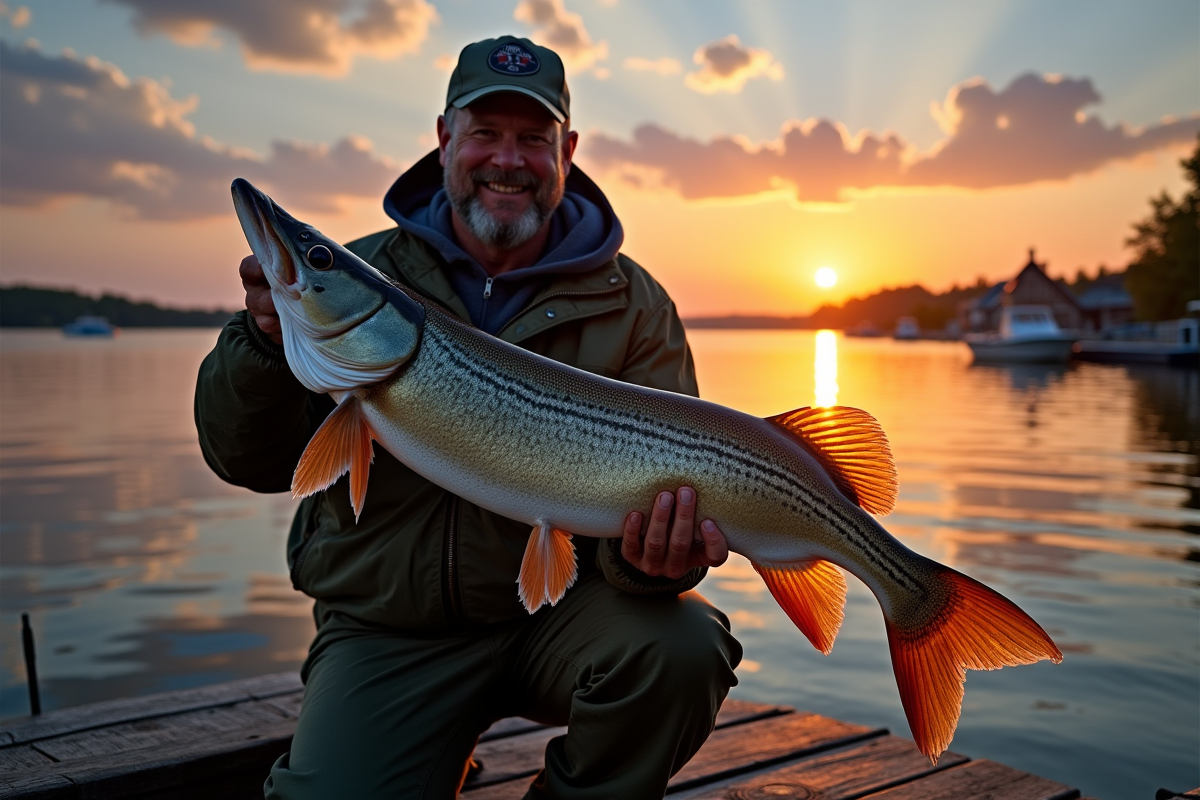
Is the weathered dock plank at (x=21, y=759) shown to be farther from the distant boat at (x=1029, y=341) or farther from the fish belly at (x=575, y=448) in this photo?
the distant boat at (x=1029, y=341)

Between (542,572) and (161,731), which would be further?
(161,731)

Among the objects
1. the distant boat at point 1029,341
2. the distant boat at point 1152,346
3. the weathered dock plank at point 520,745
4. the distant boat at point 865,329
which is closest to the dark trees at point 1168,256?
the distant boat at point 1152,346

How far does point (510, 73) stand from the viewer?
12.5 ft

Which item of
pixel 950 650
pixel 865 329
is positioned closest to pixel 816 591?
pixel 950 650

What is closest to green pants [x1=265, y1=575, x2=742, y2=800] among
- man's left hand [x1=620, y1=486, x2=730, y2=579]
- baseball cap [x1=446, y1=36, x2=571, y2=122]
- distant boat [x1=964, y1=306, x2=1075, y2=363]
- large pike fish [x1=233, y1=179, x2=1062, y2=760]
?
man's left hand [x1=620, y1=486, x2=730, y2=579]

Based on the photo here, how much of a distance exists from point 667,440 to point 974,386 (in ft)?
106

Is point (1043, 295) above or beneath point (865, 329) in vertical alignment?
above

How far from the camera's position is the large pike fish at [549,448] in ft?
9.45

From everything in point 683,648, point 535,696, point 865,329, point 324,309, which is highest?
point 865,329

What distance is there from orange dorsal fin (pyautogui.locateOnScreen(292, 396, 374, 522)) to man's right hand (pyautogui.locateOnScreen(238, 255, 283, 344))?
1.23 feet

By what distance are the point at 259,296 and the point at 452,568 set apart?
111cm

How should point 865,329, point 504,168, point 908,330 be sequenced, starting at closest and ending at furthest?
point 504,168, point 908,330, point 865,329

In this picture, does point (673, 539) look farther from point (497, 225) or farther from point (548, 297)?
point (497, 225)

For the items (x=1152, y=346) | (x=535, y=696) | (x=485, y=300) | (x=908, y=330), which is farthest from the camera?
(x=908, y=330)
